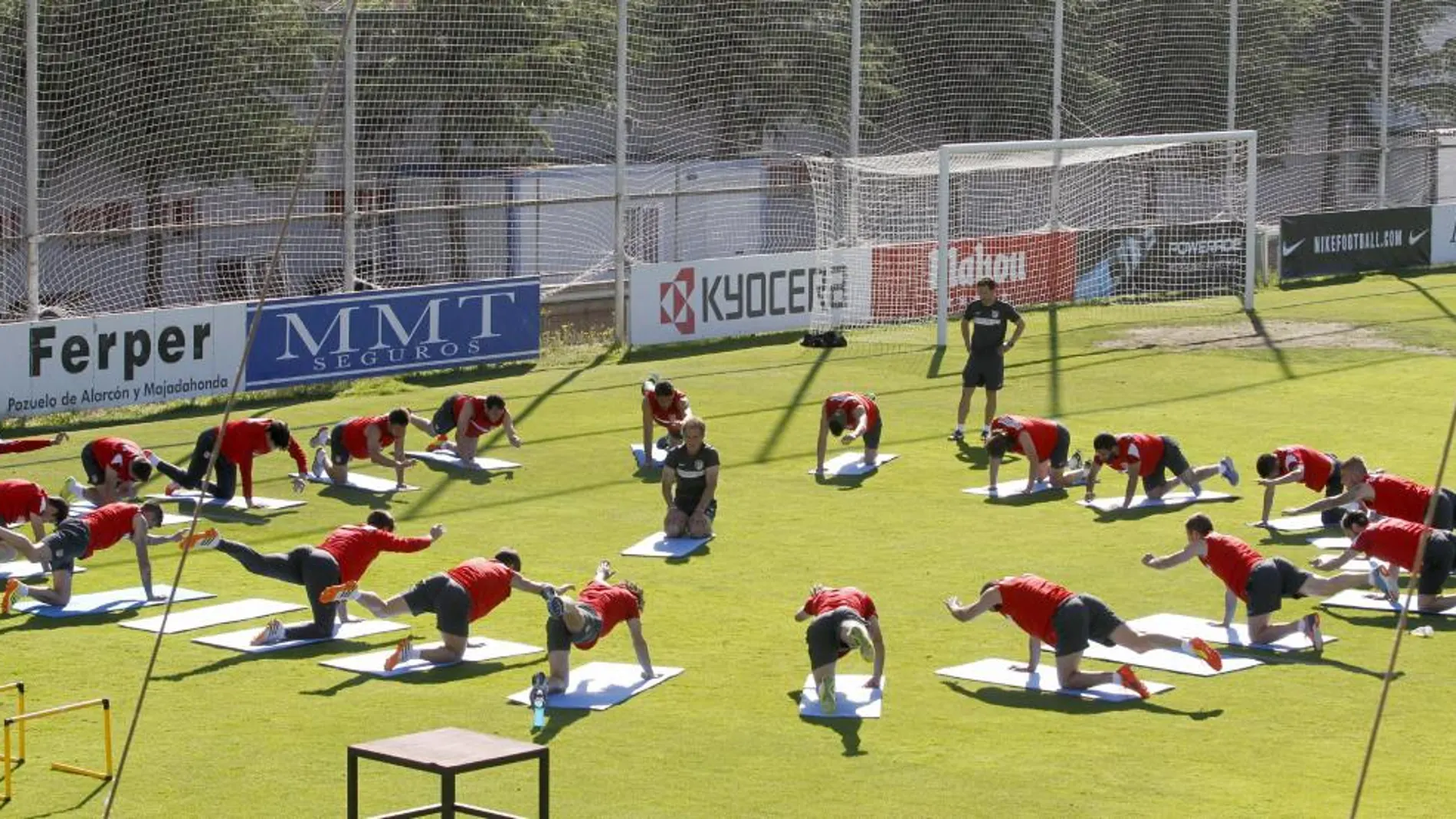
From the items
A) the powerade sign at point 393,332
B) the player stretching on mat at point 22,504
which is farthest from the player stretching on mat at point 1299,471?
the powerade sign at point 393,332

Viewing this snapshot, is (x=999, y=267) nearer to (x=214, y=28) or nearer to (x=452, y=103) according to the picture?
(x=452, y=103)

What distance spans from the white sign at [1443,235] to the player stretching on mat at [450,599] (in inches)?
1318

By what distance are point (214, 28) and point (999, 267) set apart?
46.6ft

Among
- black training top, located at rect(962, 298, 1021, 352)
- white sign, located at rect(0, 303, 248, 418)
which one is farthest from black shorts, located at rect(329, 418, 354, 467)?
black training top, located at rect(962, 298, 1021, 352)

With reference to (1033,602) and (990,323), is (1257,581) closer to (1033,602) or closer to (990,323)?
(1033,602)

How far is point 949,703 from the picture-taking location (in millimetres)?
16250

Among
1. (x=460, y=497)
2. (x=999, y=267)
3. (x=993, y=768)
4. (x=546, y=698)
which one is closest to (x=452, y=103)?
(x=999, y=267)

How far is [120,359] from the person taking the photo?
2897 cm

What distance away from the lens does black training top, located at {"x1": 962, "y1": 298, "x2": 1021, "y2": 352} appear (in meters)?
27.3

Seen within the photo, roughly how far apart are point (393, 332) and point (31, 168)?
18.1ft

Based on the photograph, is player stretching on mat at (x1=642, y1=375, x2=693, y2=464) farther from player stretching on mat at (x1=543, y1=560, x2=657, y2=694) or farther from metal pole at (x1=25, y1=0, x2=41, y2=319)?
metal pole at (x1=25, y1=0, x2=41, y2=319)

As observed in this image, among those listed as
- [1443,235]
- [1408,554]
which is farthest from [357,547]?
[1443,235]

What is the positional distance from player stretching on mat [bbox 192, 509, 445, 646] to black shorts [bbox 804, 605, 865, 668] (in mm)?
4086

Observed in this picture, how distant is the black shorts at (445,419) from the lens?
2586 cm
